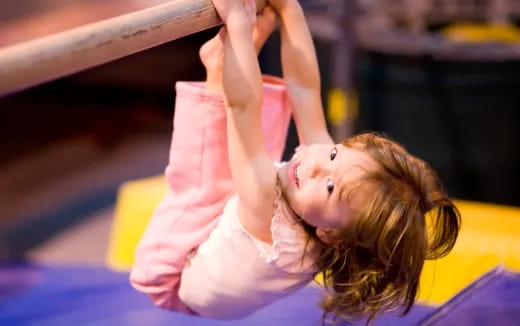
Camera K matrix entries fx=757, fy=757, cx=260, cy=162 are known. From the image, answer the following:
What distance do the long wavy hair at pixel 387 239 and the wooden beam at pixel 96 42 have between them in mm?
212

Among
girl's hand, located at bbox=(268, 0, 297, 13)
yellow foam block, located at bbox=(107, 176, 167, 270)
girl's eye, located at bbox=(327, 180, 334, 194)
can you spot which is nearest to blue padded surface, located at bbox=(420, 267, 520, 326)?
girl's eye, located at bbox=(327, 180, 334, 194)

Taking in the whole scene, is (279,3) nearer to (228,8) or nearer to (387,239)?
(228,8)

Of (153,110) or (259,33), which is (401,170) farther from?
(153,110)

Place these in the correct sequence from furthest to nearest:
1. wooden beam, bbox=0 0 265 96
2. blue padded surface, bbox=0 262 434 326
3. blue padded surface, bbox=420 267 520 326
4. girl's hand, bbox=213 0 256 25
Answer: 1. blue padded surface, bbox=0 262 434 326
2. blue padded surface, bbox=420 267 520 326
3. girl's hand, bbox=213 0 256 25
4. wooden beam, bbox=0 0 265 96

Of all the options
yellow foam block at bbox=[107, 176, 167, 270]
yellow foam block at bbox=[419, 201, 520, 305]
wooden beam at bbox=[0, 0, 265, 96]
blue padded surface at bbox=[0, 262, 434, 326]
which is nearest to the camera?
wooden beam at bbox=[0, 0, 265, 96]

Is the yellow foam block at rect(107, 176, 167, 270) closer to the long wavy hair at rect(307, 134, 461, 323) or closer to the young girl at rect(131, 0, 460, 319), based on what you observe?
the young girl at rect(131, 0, 460, 319)

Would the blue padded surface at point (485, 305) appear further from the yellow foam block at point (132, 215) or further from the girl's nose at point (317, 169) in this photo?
the yellow foam block at point (132, 215)

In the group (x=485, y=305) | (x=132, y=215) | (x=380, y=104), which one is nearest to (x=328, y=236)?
(x=485, y=305)

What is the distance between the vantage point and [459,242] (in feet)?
4.02

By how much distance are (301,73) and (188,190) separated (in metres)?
0.19

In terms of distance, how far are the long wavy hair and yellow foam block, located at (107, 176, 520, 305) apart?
328 mm

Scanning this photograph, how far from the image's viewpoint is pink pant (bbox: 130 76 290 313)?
826mm

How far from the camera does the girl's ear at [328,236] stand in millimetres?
768

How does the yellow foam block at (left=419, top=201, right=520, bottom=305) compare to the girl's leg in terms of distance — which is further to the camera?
the yellow foam block at (left=419, top=201, right=520, bottom=305)
